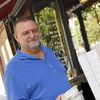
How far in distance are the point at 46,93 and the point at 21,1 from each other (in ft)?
19.3

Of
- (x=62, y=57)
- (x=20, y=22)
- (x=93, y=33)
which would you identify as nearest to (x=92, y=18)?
(x=93, y=33)

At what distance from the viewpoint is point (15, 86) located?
266 centimetres

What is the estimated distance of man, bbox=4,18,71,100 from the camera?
268cm

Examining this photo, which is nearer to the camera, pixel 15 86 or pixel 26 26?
pixel 15 86

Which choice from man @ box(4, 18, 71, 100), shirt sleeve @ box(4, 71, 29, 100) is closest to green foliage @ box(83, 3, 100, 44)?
man @ box(4, 18, 71, 100)

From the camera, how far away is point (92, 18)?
28.0 ft

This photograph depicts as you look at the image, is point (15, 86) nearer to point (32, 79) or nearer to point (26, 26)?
point (32, 79)

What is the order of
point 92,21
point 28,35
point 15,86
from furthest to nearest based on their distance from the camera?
1. point 92,21
2. point 28,35
3. point 15,86

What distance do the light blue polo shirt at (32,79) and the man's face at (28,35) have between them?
0.30 ft

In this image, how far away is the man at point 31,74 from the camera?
2.68m

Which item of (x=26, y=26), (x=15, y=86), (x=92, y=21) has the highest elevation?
(x=26, y=26)

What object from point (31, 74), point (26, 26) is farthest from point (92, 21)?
point (31, 74)

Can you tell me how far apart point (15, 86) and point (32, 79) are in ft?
0.50

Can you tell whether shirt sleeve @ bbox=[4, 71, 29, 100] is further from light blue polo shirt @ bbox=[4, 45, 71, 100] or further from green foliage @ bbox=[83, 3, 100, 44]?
green foliage @ bbox=[83, 3, 100, 44]
